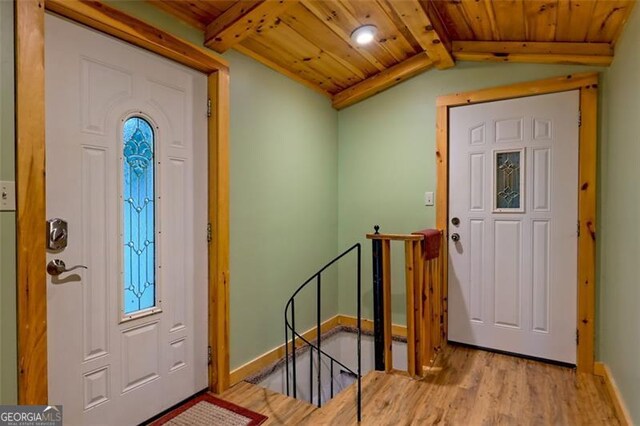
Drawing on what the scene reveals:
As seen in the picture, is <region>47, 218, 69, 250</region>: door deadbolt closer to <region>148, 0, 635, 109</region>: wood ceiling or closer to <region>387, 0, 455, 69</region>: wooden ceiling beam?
<region>148, 0, 635, 109</region>: wood ceiling

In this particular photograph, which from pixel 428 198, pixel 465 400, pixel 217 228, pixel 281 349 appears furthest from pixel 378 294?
pixel 217 228

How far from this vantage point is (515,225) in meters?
2.68

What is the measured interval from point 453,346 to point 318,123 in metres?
2.18

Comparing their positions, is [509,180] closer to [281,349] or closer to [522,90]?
[522,90]

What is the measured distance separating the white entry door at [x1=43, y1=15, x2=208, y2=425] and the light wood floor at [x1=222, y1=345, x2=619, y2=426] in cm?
57

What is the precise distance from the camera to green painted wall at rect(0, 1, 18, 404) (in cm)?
136

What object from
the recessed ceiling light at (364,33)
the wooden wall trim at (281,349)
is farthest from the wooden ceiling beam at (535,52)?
the wooden wall trim at (281,349)

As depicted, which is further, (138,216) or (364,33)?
(364,33)

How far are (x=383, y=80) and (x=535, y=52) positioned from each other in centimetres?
111

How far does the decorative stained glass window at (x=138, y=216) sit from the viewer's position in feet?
6.00

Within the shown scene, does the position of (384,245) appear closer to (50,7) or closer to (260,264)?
(260,264)

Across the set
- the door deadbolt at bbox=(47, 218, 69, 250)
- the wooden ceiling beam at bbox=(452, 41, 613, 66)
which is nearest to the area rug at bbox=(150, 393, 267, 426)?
the door deadbolt at bbox=(47, 218, 69, 250)

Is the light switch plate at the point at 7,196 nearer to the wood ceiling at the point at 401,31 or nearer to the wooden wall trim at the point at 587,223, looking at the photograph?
the wood ceiling at the point at 401,31

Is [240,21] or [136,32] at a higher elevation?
[240,21]
